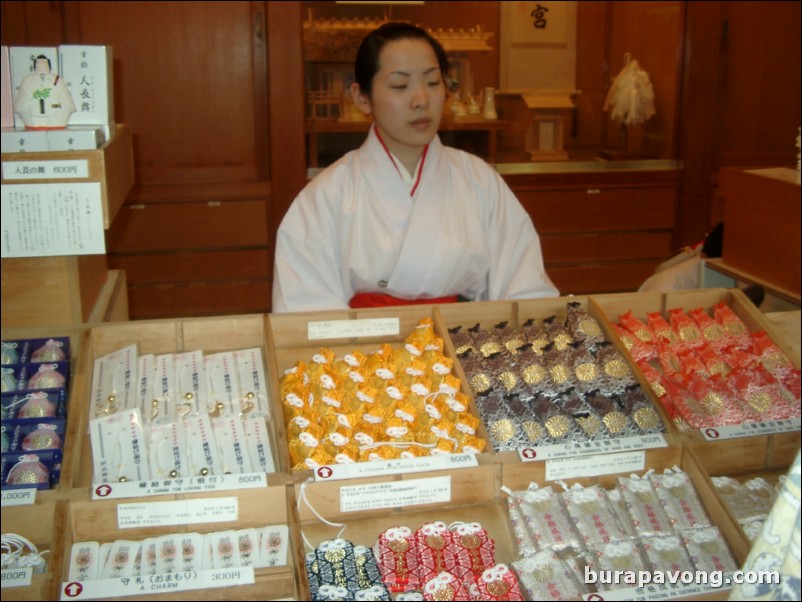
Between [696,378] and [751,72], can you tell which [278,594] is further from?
[751,72]

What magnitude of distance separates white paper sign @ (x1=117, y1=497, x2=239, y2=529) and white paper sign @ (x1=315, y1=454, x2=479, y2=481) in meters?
0.16

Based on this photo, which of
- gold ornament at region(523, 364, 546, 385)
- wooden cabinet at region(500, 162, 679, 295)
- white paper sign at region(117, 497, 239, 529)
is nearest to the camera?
white paper sign at region(117, 497, 239, 529)

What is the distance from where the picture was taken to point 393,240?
7.43 feet

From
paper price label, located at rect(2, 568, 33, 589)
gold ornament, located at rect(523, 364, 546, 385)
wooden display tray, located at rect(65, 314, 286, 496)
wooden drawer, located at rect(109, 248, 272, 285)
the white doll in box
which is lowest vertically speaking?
wooden drawer, located at rect(109, 248, 272, 285)

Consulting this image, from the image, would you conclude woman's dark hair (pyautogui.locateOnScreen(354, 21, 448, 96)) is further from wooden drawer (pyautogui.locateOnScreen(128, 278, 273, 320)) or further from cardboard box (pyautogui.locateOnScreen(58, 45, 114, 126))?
wooden drawer (pyautogui.locateOnScreen(128, 278, 273, 320))

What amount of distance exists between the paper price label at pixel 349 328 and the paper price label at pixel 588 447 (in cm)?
52

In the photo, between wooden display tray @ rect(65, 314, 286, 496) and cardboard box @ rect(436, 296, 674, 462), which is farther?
cardboard box @ rect(436, 296, 674, 462)

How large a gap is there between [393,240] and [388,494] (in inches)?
39.9

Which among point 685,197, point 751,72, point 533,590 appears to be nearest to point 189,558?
point 533,590

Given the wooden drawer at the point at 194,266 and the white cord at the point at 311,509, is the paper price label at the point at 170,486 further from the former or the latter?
the wooden drawer at the point at 194,266

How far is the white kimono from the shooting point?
224 cm

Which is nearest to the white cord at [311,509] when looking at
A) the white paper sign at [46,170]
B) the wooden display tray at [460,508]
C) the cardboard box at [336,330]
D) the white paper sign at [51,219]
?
the wooden display tray at [460,508]

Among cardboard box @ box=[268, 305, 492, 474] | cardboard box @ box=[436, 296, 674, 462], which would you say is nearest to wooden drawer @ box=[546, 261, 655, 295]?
cardboard box @ box=[436, 296, 674, 462]

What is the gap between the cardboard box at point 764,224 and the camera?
2531 mm
